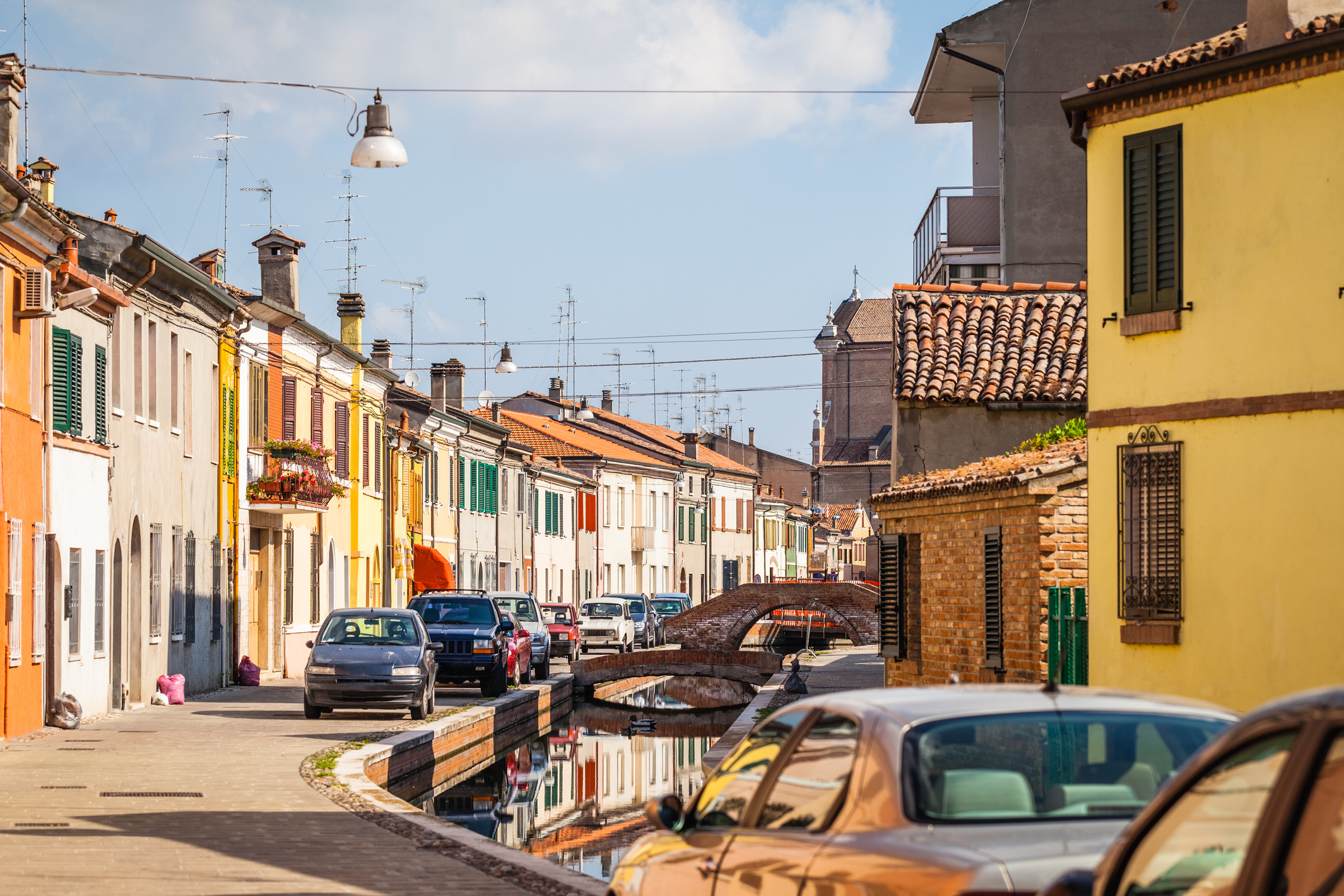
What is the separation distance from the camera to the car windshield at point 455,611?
33219 mm

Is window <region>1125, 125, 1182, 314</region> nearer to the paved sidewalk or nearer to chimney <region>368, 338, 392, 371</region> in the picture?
the paved sidewalk

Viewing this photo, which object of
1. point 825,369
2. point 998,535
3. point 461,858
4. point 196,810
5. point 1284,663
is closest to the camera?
point 461,858

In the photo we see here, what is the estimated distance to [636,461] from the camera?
8612cm

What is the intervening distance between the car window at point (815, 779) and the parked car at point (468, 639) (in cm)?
2578

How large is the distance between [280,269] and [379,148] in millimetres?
22152

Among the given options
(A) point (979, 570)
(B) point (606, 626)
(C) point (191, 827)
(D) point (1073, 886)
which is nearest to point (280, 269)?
(B) point (606, 626)

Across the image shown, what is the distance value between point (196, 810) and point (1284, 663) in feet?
29.3

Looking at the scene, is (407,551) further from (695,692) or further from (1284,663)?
(1284,663)

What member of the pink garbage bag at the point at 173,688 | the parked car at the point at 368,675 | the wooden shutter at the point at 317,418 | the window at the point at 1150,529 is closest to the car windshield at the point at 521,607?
the wooden shutter at the point at 317,418

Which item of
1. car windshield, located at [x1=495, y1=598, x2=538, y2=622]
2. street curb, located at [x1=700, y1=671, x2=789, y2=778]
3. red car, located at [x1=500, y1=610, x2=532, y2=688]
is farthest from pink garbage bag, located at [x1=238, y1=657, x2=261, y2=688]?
street curb, located at [x1=700, y1=671, x2=789, y2=778]

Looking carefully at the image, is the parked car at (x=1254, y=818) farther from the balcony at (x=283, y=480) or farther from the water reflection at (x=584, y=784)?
the balcony at (x=283, y=480)

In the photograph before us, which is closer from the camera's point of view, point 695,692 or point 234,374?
point 234,374

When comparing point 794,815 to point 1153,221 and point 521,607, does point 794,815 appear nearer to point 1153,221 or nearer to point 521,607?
point 1153,221

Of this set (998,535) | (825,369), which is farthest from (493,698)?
(825,369)
